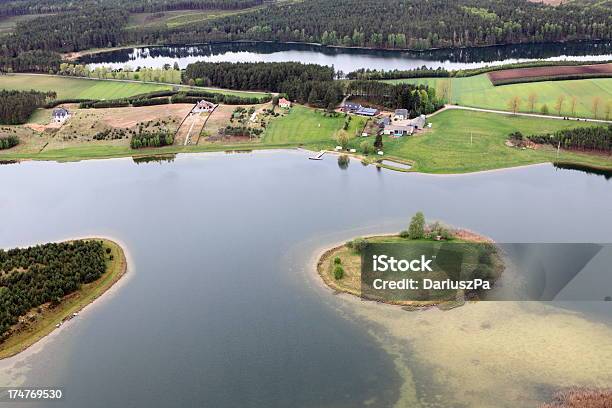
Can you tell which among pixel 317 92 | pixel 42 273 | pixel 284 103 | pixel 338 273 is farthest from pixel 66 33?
pixel 338 273

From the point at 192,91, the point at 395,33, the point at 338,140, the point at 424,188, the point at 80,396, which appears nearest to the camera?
the point at 80,396

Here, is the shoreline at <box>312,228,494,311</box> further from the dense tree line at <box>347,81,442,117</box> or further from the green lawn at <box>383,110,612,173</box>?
the dense tree line at <box>347,81,442,117</box>

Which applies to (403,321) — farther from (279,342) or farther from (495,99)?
(495,99)

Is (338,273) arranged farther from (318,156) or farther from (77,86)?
(77,86)

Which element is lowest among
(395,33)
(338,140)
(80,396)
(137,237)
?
(80,396)

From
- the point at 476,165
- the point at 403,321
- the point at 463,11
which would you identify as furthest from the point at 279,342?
the point at 463,11

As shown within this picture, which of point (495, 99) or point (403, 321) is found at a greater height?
point (495, 99)

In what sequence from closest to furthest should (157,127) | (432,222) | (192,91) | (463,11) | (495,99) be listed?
(432,222) → (157,127) → (495,99) → (192,91) → (463,11)
